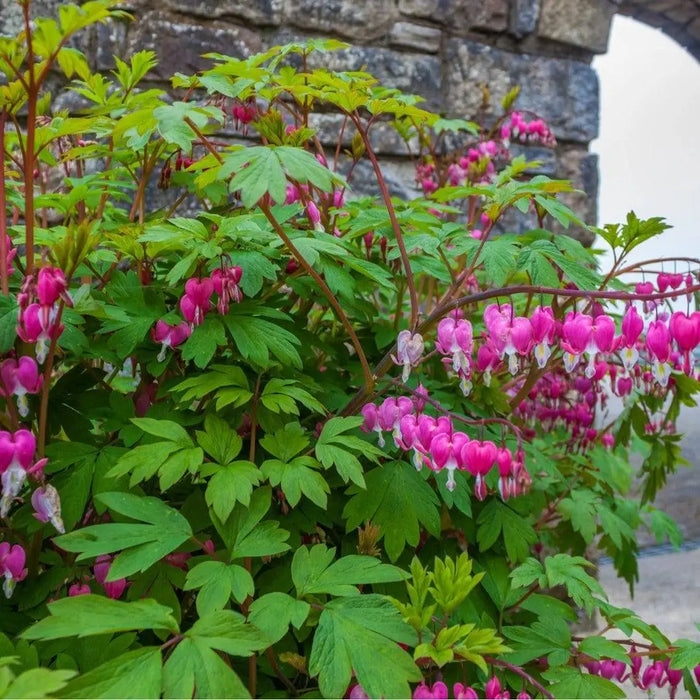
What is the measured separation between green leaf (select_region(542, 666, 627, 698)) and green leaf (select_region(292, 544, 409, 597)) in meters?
0.28

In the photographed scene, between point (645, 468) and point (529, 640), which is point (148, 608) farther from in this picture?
point (645, 468)

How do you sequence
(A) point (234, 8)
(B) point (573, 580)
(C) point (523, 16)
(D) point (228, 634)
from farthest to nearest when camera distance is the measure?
(C) point (523, 16) → (A) point (234, 8) → (B) point (573, 580) → (D) point (228, 634)

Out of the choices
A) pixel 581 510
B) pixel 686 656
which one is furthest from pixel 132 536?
pixel 581 510

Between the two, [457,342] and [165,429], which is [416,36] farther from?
[165,429]

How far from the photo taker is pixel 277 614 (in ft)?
2.41

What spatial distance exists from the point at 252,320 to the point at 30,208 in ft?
1.06

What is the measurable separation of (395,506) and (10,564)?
0.52 meters

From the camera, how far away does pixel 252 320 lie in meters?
0.98

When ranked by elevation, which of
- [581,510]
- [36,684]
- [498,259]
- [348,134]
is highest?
[348,134]

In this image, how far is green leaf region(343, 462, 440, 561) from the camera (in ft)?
3.18

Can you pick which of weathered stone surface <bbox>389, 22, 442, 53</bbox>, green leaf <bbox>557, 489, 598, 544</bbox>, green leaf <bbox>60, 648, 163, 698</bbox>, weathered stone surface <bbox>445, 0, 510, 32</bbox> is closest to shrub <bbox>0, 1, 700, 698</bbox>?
green leaf <bbox>60, 648, 163, 698</bbox>

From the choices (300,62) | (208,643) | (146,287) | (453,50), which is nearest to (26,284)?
(146,287)

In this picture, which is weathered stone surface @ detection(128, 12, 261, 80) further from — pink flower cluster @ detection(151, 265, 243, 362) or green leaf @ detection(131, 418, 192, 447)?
green leaf @ detection(131, 418, 192, 447)

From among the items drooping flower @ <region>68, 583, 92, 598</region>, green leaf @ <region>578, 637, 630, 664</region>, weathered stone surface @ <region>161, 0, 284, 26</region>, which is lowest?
green leaf @ <region>578, 637, 630, 664</region>
